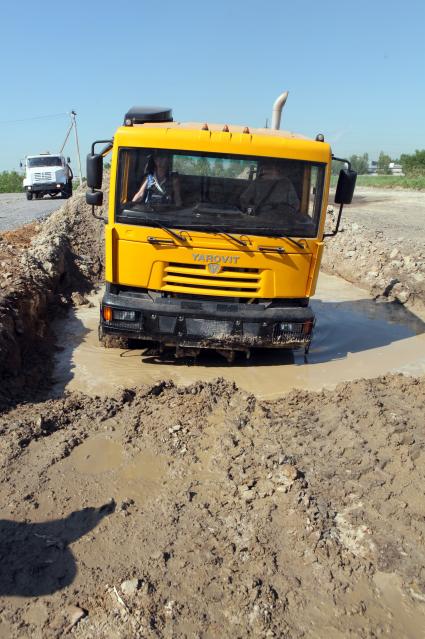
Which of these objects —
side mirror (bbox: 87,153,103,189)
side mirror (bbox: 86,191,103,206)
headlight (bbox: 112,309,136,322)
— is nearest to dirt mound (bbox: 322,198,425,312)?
headlight (bbox: 112,309,136,322)

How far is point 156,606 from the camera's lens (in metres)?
2.68

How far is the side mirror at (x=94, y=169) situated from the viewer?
5426 millimetres

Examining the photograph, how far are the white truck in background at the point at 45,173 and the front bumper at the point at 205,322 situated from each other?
74.8 feet

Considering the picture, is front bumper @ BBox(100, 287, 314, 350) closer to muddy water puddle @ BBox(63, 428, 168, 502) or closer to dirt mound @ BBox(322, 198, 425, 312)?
muddy water puddle @ BBox(63, 428, 168, 502)

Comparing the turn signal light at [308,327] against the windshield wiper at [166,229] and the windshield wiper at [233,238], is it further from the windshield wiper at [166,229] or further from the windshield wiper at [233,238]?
the windshield wiper at [166,229]

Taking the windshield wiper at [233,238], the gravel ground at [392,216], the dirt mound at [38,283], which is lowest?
the gravel ground at [392,216]

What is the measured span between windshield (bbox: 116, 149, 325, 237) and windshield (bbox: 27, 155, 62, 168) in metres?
23.1

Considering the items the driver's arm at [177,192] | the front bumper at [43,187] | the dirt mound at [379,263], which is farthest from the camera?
the front bumper at [43,187]

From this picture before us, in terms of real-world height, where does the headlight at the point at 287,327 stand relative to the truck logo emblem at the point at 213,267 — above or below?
below

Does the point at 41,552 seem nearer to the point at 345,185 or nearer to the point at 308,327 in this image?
the point at 308,327

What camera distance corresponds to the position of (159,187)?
5.39 meters

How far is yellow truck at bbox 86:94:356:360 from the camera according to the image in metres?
5.28

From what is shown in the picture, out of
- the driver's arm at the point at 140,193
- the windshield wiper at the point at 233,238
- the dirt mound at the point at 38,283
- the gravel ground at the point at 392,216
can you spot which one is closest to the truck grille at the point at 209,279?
the windshield wiper at the point at 233,238

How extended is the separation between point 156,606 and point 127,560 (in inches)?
14.6
